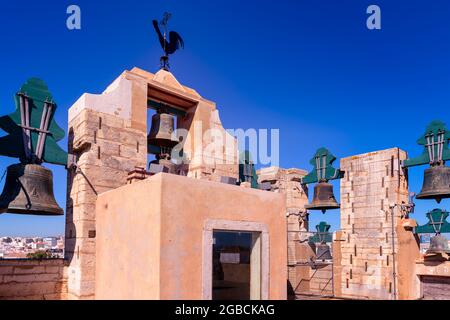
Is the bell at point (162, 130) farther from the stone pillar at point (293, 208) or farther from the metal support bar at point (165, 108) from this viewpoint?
the stone pillar at point (293, 208)

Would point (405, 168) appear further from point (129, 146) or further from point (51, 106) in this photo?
point (51, 106)

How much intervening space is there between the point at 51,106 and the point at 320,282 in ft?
39.5

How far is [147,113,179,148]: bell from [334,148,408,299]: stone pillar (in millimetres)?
6984

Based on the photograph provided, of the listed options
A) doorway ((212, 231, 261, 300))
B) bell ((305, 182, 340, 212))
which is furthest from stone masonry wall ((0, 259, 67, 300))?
bell ((305, 182, 340, 212))

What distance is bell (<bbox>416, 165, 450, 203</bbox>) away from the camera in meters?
9.35

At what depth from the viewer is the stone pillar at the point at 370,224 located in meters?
11.4

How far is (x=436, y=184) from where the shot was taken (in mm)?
9516

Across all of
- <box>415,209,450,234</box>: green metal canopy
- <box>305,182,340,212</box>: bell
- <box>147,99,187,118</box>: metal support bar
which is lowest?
<box>415,209,450,234</box>: green metal canopy

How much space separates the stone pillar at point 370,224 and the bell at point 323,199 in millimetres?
928

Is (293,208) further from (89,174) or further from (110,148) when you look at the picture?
(89,174)

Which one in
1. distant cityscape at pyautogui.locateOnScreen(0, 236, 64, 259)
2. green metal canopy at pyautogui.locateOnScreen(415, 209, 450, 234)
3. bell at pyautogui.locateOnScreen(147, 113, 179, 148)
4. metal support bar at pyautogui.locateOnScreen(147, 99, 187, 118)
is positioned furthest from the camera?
distant cityscape at pyautogui.locateOnScreen(0, 236, 64, 259)

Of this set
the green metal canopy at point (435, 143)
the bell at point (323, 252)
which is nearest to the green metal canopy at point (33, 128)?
the green metal canopy at point (435, 143)

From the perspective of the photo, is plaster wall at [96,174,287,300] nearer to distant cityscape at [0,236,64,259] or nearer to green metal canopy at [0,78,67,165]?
green metal canopy at [0,78,67,165]

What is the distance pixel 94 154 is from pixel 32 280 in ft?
8.15
